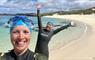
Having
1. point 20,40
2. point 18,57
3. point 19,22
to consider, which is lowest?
point 18,57

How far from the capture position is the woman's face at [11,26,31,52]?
2648 mm

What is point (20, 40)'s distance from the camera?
8.71 ft

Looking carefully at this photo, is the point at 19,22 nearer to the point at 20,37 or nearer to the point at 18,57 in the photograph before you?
the point at 20,37

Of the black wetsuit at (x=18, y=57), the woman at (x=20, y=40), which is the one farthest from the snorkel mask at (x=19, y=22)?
the black wetsuit at (x=18, y=57)

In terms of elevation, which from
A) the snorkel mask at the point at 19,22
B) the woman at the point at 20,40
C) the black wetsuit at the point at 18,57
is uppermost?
the snorkel mask at the point at 19,22

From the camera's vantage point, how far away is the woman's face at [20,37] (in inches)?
104

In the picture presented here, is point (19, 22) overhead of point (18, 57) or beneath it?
overhead

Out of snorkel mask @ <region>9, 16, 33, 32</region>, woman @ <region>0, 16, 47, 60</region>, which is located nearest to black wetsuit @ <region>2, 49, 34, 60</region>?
woman @ <region>0, 16, 47, 60</region>

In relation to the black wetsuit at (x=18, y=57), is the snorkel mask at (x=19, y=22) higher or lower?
higher

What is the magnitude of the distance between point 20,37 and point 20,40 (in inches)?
0.9

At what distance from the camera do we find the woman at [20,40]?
265 cm

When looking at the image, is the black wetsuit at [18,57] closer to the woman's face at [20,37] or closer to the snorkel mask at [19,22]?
the woman's face at [20,37]

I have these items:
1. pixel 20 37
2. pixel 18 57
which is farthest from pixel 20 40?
pixel 18 57

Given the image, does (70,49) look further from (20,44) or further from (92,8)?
(92,8)
